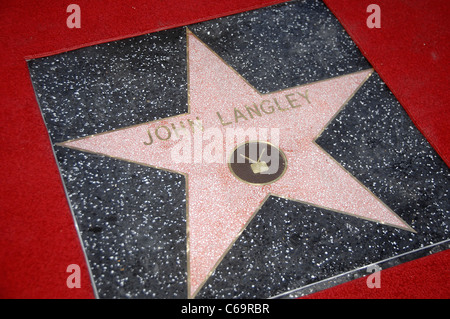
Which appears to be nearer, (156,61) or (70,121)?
(70,121)

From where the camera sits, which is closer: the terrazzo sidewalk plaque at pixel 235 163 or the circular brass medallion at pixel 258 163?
the terrazzo sidewalk plaque at pixel 235 163

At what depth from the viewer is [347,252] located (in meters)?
1.28

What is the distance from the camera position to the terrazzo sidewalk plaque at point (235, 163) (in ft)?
4.08

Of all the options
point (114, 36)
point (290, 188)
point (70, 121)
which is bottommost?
point (290, 188)

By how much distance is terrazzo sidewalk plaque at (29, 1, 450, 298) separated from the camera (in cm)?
124

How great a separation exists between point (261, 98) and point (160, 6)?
0.75 metres

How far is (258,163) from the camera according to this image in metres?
1.43

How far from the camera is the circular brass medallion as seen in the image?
4.59 ft

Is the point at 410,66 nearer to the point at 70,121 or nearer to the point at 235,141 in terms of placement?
the point at 235,141

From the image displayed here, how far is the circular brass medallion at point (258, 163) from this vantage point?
4.59 feet

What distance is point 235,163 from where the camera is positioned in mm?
1428

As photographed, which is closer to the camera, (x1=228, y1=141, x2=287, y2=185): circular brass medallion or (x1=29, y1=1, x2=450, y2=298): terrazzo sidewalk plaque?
(x1=29, y1=1, x2=450, y2=298): terrazzo sidewalk plaque

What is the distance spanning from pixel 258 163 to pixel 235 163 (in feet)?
0.29
